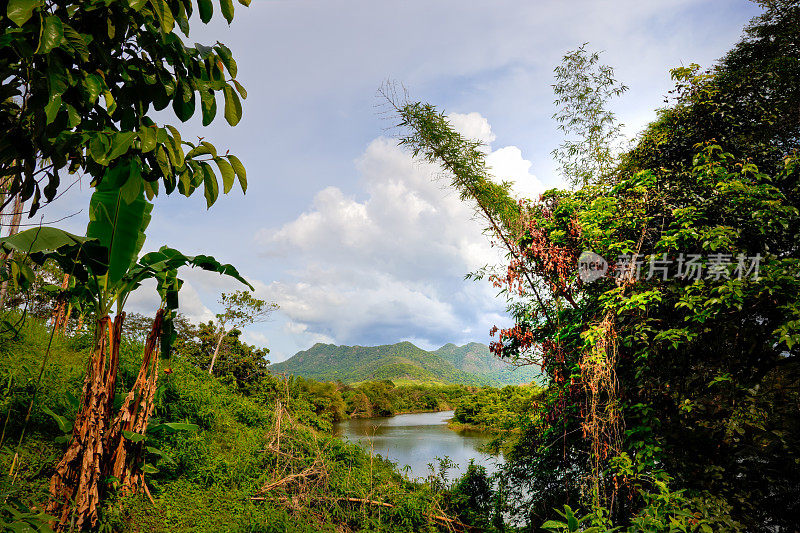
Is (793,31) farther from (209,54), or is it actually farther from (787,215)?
(209,54)

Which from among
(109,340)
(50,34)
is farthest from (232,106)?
(109,340)

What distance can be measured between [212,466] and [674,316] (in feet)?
17.3

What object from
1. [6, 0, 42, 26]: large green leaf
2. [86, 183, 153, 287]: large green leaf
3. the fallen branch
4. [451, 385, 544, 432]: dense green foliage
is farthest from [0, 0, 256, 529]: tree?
[451, 385, 544, 432]: dense green foliage

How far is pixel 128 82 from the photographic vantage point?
128cm

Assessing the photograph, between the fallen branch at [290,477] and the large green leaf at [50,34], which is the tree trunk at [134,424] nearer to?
the fallen branch at [290,477]

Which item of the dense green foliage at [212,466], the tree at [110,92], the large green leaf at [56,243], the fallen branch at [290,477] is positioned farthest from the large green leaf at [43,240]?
the fallen branch at [290,477]

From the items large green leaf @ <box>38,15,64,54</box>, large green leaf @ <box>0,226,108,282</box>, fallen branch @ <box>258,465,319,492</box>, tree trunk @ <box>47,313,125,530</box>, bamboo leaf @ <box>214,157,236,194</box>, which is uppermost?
large green leaf @ <box>38,15,64,54</box>

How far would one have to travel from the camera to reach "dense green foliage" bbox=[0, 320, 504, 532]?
346 cm

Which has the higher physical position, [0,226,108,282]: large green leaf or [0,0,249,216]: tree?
[0,0,249,216]: tree

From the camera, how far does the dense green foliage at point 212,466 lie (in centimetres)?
346

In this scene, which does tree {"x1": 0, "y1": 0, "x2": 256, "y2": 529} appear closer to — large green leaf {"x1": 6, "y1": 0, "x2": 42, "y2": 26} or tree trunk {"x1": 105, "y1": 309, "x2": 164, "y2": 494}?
large green leaf {"x1": 6, "y1": 0, "x2": 42, "y2": 26}

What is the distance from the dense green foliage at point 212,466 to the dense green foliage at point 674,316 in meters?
1.79

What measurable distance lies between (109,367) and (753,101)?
702 cm

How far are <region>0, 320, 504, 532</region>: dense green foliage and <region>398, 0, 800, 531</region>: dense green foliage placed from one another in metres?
1.79
